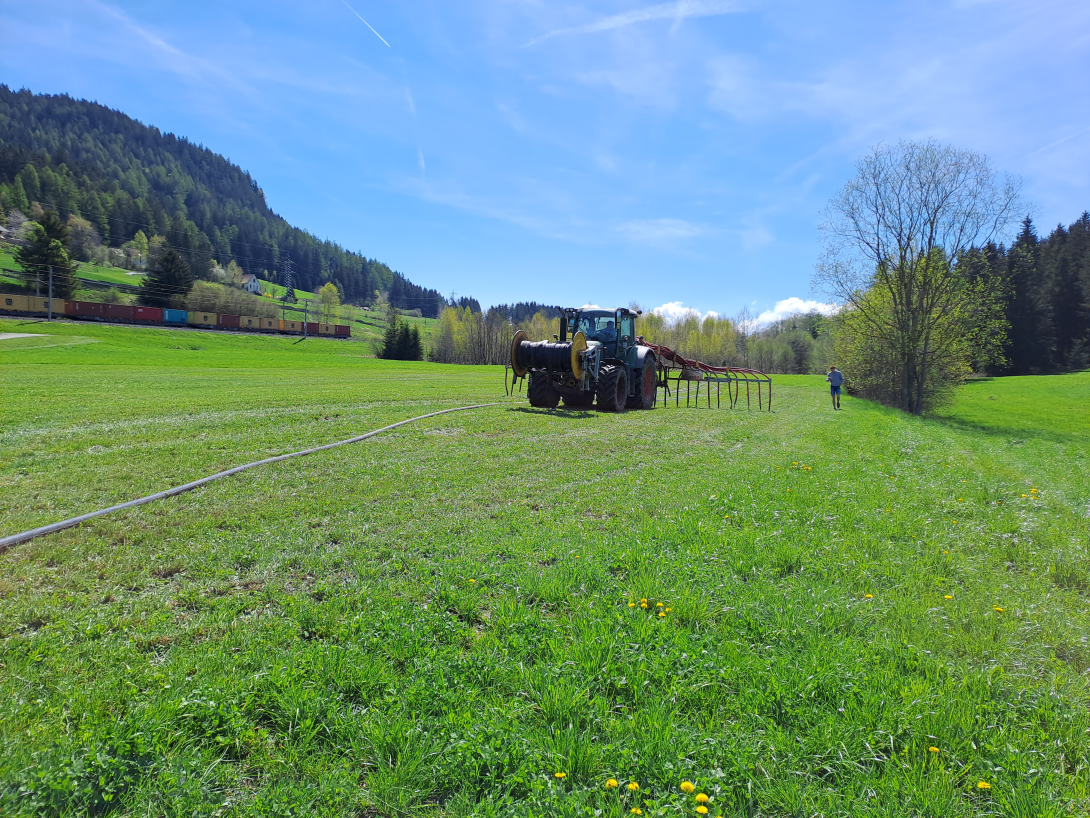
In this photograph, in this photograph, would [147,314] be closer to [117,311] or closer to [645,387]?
[117,311]

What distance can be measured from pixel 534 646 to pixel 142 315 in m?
90.2

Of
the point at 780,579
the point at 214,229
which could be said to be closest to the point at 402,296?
the point at 214,229

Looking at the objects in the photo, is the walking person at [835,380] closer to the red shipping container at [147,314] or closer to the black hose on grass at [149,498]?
the black hose on grass at [149,498]

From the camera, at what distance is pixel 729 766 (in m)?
2.51

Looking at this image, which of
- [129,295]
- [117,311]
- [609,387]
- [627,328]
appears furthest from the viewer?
[129,295]

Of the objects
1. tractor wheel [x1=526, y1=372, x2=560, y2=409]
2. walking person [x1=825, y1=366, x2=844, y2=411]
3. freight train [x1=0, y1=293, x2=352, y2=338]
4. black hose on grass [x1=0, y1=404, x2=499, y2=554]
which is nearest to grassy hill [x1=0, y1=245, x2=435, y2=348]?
freight train [x1=0, y1=293, x2=352, y2=338]

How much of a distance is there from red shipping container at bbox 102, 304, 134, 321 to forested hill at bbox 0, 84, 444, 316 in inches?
1888

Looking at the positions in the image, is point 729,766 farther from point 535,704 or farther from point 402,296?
point 402,296

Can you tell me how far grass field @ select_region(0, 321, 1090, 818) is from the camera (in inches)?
94.3

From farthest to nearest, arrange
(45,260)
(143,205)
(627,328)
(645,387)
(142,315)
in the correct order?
(143,205) < (142,315) < (45,260) < (645,387) < (627,328)

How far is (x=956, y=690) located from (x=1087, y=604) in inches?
101

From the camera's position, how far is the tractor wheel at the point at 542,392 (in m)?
18.2

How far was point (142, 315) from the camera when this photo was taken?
73.1 m

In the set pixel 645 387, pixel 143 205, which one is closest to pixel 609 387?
pixel 645 387
